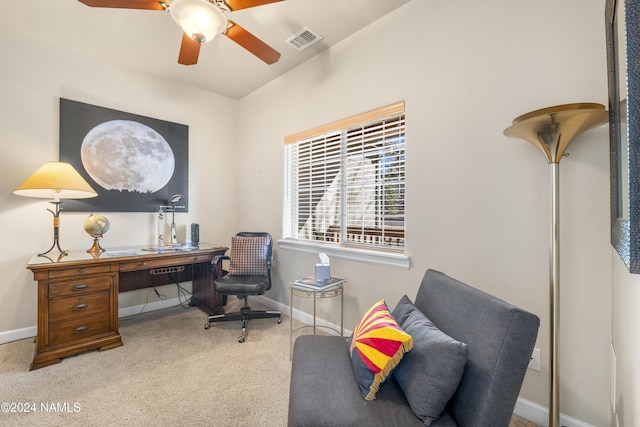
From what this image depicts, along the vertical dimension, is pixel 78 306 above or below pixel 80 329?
above

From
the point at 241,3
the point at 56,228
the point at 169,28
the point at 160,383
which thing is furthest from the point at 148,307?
the point at 241,3

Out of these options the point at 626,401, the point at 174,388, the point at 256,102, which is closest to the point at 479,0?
the point at 626,401

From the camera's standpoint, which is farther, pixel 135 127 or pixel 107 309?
pixel 135 127

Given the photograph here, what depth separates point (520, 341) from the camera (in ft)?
3.19

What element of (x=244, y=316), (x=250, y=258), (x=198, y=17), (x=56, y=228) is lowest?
(x=244, y=316)

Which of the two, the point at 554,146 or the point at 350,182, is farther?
the point at 350,182

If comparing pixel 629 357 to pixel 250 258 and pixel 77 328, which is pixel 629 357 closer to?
pixel 250 258

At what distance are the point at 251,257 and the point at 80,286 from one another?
Answer: 1.45 m

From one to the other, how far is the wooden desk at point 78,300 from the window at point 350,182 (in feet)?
4.92

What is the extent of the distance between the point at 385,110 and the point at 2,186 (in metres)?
3.46

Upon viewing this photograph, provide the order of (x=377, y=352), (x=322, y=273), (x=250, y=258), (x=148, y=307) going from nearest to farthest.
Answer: (x=377, y=352) < (x=322, y=273) < (x=250, y=258) < (x=148, y=307)

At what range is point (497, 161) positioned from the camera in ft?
5.68

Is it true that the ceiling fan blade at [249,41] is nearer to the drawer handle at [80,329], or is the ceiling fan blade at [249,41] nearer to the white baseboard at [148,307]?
the drawer handle at [80,329]

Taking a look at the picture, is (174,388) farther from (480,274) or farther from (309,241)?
(480,274)
